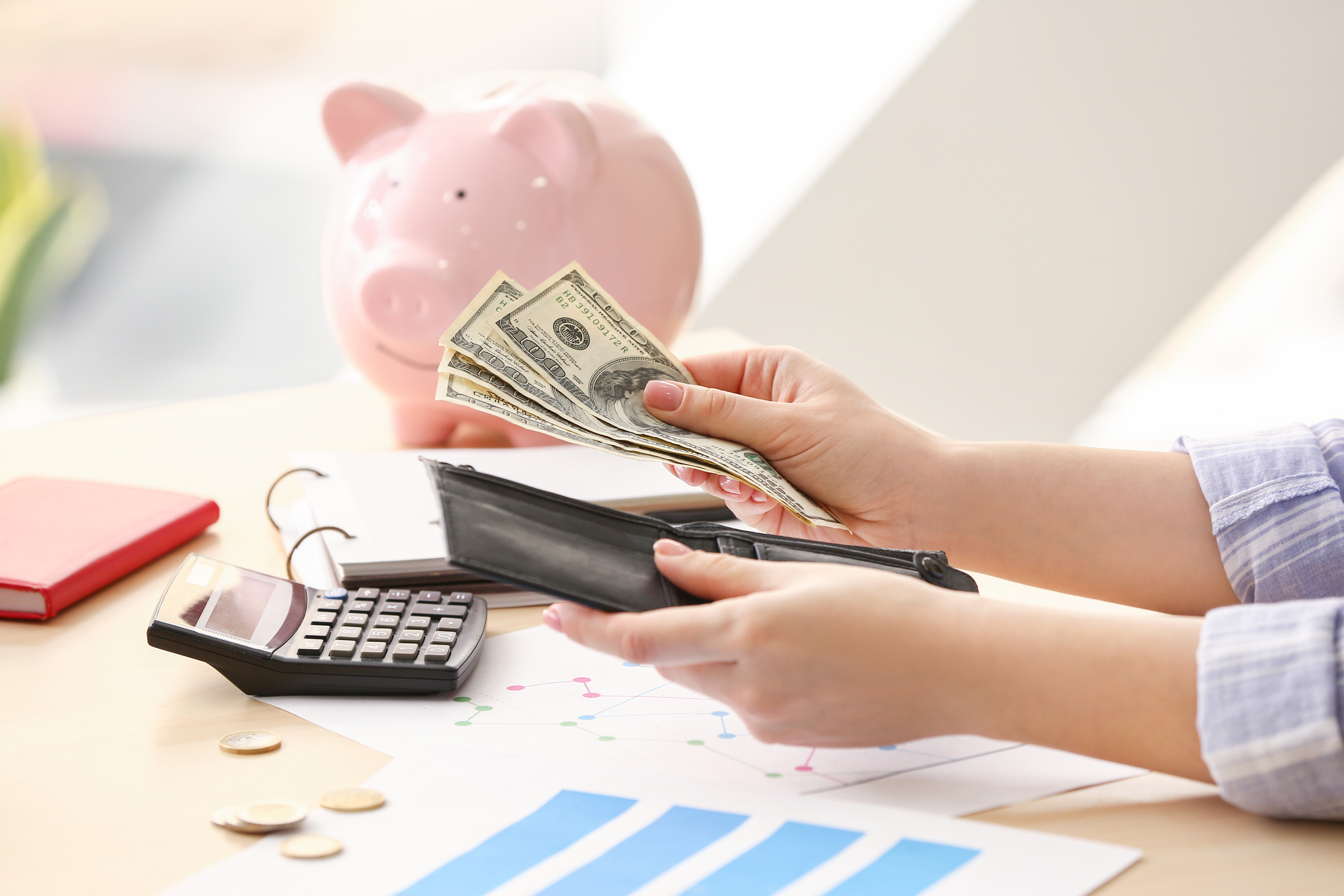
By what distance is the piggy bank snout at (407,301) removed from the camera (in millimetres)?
941

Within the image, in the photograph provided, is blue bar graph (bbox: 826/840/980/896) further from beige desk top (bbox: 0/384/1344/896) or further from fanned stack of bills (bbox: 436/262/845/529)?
fanned stack of bills (bbox: 436/262/845/529)

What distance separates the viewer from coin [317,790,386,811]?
485 millimetres

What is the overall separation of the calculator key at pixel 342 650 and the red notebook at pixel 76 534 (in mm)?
232

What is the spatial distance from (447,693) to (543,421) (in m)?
0.19

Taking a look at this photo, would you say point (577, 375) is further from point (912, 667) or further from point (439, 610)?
point (912, 667)

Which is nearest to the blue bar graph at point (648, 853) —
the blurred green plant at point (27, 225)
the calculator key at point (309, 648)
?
the calculator key at point (309, 648)

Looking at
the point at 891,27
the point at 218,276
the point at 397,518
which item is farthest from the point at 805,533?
the point at 218,276

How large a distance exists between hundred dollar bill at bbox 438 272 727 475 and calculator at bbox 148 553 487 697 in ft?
0.44

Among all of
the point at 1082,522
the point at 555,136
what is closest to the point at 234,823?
the point at 1082,522

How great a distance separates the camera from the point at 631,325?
0.85m

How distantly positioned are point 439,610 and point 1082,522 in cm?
43

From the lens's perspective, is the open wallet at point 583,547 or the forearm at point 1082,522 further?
the forearm at point 1082,522

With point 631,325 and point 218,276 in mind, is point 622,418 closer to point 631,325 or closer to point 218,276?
point 631,325

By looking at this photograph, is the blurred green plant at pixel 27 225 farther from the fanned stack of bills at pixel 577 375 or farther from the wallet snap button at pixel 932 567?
A: the wallet snap button at pixel 932 567
